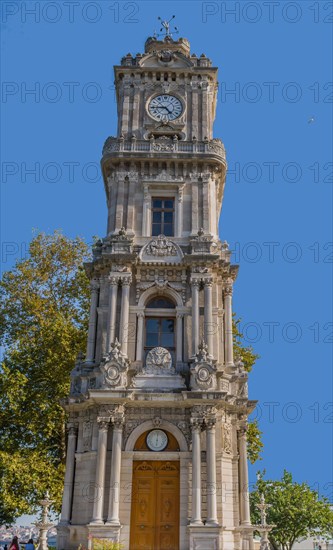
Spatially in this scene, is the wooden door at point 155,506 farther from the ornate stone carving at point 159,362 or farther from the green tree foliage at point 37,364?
the green tree foliage at point 37,364

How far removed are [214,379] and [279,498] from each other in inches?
1136

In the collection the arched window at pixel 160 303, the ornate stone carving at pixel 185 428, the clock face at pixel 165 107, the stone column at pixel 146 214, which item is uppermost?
the clock face at pixel 165 107

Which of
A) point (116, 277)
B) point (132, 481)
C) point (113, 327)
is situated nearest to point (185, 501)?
point (132, 481)

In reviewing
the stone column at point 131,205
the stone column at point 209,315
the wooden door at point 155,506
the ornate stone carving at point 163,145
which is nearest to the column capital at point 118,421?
the wooden door at point 155,506

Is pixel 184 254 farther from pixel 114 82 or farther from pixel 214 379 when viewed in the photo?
pixel 114 82

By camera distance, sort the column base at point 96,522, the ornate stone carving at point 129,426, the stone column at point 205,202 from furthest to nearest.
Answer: the stone column at point 205,202 < the ornate stone carving at point 129,426 < the column base at point 96,522

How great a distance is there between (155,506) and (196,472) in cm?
227

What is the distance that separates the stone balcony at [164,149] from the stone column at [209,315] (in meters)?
6.74

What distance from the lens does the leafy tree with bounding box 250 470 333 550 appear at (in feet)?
161

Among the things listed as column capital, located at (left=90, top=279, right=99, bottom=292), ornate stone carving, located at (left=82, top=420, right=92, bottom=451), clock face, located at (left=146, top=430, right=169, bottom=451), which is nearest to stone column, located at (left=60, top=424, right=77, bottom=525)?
ornate stone carving, located at (left=82, top=420, right=92, bottom=451)

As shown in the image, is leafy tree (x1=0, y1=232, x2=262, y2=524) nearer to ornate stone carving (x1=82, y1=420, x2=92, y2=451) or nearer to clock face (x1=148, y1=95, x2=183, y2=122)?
ornate stone carving (x1=82, y1=420, x2=92, y2=451)

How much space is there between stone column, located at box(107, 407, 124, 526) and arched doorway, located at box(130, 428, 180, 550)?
0.99 meters

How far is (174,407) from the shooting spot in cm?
2544

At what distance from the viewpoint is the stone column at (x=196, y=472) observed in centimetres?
2352
